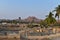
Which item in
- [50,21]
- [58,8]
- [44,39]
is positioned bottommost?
[44,39]

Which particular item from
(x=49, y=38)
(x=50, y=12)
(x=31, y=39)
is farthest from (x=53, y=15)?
(x=31, y=39)

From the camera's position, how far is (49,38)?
944 inches

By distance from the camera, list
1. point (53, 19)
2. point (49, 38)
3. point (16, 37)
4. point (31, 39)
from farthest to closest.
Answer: point (53, 19) < point (49, 38) < point (31, 39) < point (16, 37)

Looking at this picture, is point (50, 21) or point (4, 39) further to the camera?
point (50, 21)

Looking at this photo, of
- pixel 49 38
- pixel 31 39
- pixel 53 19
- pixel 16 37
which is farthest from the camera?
pixel 53 19

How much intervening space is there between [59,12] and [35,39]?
26523mm

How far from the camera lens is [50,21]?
4622 centimetres

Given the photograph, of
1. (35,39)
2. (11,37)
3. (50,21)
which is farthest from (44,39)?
(50,21)

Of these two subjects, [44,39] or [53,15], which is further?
[53,15]

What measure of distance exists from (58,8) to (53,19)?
3489mm

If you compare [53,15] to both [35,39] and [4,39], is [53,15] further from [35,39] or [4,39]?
[4,39]

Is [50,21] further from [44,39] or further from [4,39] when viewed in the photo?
[4,39]

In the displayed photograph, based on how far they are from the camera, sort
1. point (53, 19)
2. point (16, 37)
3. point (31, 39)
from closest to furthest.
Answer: point (16, 37), point (31, 39), point (53, 19)

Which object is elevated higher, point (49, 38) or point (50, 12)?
point (50, 12)
